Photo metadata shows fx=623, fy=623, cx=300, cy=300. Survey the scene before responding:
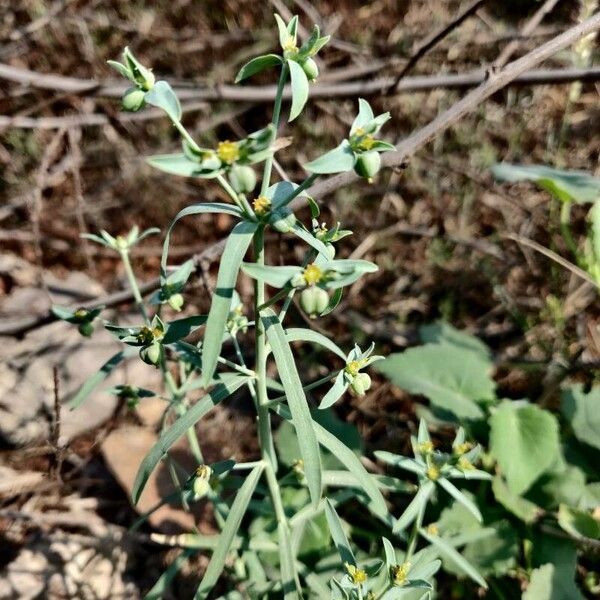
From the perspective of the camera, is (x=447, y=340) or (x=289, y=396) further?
(x=447, y=340)

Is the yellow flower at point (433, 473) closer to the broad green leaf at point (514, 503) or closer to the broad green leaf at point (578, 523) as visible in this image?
the broad green leaf at point (514, 503)

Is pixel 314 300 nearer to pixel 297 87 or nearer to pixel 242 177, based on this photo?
pixel 242 177

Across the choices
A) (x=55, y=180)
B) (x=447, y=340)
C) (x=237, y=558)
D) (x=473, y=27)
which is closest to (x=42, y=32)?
(x=55, y=180)

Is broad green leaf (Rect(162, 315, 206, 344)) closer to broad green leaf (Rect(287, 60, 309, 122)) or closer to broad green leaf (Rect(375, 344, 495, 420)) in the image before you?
broad green leaf (Rect(287, 60, 309, 122))

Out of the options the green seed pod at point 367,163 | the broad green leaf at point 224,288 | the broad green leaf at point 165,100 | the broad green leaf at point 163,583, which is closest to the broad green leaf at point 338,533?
the broad green leaf at point 163,583

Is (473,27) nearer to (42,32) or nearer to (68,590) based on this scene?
(42,32)

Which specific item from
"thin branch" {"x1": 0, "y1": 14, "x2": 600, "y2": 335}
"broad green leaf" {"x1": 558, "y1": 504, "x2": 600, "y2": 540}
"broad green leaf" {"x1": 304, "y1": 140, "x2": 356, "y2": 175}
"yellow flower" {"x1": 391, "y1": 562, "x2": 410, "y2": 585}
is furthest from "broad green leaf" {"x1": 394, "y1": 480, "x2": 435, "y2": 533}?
"broad green leaf" {"x1": 304, "y1": 140, "x2": 356, "y2": 175}
